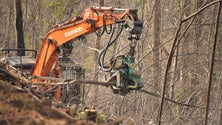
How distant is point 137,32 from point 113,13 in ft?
3.55

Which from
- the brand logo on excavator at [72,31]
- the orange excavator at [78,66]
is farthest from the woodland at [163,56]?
the brand logo on excavator at [72,31]

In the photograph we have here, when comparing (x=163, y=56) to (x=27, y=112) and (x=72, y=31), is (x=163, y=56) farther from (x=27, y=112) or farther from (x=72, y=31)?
(x=27, y=112)

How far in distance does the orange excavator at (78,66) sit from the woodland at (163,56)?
57 cm

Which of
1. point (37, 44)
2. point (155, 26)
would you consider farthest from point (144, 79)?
point (37, 44)

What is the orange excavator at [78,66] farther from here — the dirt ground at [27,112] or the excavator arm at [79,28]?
the dirt ground at [27,112]

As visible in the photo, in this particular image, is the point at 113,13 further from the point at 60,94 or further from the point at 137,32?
the point at 60,94

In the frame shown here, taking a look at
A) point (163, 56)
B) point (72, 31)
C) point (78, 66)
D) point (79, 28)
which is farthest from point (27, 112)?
point (163, 56)

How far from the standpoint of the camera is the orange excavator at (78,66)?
6879 mm

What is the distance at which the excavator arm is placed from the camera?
296 inches

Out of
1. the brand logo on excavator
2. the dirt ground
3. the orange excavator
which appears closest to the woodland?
the orange excavator

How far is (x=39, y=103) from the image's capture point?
2951 millimetres

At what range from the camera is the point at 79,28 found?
28.2ft

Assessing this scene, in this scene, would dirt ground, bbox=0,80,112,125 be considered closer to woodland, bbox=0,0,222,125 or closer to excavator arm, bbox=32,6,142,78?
woodland, bbox=0,0,222,125

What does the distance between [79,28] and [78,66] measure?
0.92 meters
